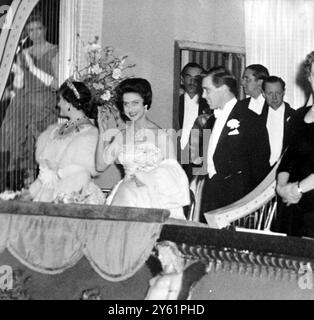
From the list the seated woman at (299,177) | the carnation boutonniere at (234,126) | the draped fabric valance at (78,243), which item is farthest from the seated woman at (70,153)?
the seated woman at (299,177)

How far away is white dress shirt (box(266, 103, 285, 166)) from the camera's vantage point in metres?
6.32

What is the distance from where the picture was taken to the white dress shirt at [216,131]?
622 centimetres

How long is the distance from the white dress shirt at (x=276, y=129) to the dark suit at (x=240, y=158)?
0.05 meters

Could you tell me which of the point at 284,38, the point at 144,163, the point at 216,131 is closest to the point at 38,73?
the point at 144,163

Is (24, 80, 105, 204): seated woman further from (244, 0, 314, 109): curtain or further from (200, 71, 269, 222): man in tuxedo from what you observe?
(244, 0, 314, 109): curtain

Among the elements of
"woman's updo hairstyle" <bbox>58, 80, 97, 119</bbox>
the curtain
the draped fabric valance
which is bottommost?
the draped fabric valance

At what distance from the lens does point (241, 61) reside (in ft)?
28.3

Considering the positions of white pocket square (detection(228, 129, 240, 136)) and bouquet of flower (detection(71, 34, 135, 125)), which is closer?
white pocket square (detection(228, 129, 240, 136))

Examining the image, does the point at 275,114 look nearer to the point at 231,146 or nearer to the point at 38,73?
the point at 231,146

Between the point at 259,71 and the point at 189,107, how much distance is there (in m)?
1.87

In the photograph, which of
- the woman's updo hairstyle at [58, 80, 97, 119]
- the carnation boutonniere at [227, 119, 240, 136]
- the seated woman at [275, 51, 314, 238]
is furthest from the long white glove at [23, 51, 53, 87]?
the seated woman at [275, 51, 314, 238]

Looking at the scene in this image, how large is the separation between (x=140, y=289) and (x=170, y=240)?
36cm

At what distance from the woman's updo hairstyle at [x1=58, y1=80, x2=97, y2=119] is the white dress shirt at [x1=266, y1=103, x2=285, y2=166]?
4.72 ft

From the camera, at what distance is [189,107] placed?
8242 millimetres
